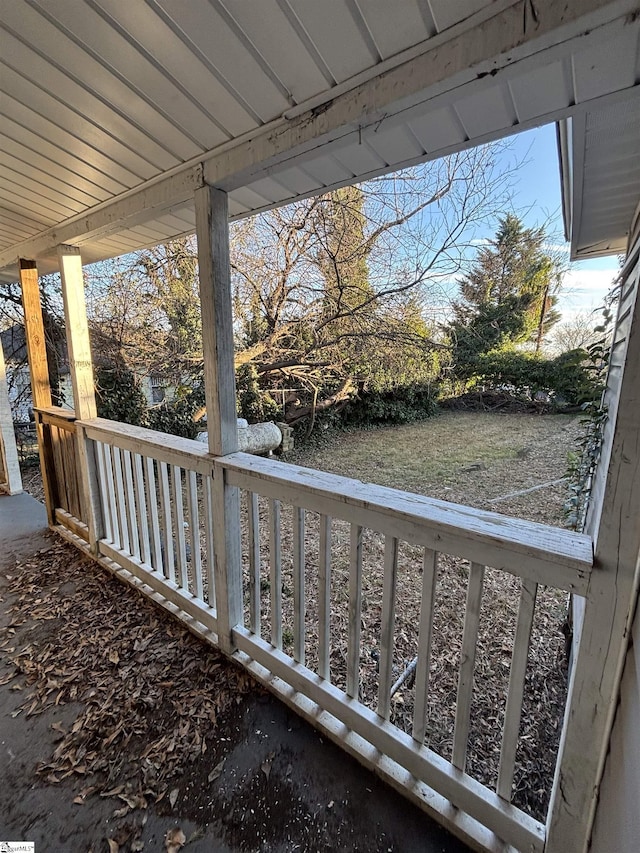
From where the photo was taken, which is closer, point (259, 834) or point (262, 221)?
point (259, 834)

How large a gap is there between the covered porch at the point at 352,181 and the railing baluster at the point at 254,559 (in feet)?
0.04

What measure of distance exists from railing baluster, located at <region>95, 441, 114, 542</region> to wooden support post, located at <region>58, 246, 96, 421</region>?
36 centimetres

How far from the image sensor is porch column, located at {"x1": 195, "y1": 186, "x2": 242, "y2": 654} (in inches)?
62.6

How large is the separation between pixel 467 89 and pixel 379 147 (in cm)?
44

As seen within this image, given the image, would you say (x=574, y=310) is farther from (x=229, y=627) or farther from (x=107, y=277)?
(x=107, y=277)

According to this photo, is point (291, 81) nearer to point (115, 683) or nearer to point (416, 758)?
point (416, 758)

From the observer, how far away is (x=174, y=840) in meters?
1.15

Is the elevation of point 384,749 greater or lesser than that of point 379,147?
lesser

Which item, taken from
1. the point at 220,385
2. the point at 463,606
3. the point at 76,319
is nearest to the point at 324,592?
the point at 220,385

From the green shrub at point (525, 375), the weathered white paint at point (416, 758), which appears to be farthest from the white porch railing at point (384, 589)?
the green shrub at point (525, 375)

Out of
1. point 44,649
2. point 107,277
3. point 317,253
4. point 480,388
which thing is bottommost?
point 44,649

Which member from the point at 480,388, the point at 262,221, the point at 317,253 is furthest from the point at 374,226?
the point at 480,388

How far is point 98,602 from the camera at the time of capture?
89.1 inches

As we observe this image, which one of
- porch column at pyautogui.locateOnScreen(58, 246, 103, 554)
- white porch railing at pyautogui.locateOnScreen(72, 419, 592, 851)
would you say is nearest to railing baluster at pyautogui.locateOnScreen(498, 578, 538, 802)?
white porch railing at pyautogui.locateOnScreen(72, 419, 592, 851)
